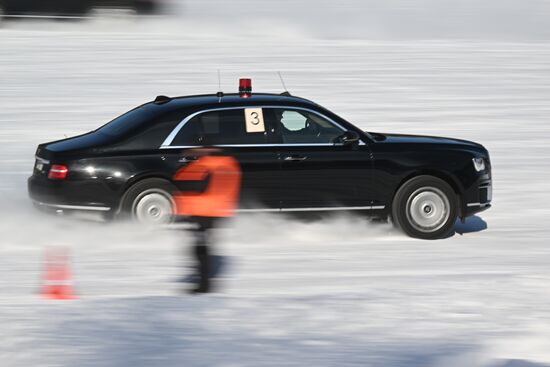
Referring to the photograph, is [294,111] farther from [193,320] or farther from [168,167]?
[193,320]

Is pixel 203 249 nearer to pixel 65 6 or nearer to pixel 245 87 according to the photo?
pixel 245 87

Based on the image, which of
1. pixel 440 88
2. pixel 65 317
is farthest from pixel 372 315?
pixel 440 88

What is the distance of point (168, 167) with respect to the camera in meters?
10.9

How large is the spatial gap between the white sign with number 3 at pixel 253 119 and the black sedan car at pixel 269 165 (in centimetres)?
1

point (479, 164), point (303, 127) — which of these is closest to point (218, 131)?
point (303, 127)

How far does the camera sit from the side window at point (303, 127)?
1114cm

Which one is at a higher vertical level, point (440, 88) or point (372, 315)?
point (440, 88)

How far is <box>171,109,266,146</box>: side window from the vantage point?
1102 centimetres

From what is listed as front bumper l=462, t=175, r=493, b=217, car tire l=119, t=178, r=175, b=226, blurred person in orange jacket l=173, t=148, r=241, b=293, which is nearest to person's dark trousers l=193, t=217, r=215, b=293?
blurred person in orange jacket l=173, t=148, r=241, b=293

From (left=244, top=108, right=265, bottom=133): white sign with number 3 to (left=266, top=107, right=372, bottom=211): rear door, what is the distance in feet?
0.34

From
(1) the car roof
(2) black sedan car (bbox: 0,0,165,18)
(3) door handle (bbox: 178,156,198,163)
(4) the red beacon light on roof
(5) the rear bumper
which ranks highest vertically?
(2) black sedan car (bbox: 0,0,165,18)

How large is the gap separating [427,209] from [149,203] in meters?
2.87

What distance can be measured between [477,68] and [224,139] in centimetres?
1268

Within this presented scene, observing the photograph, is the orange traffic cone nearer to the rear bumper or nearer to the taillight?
the rear bumper
